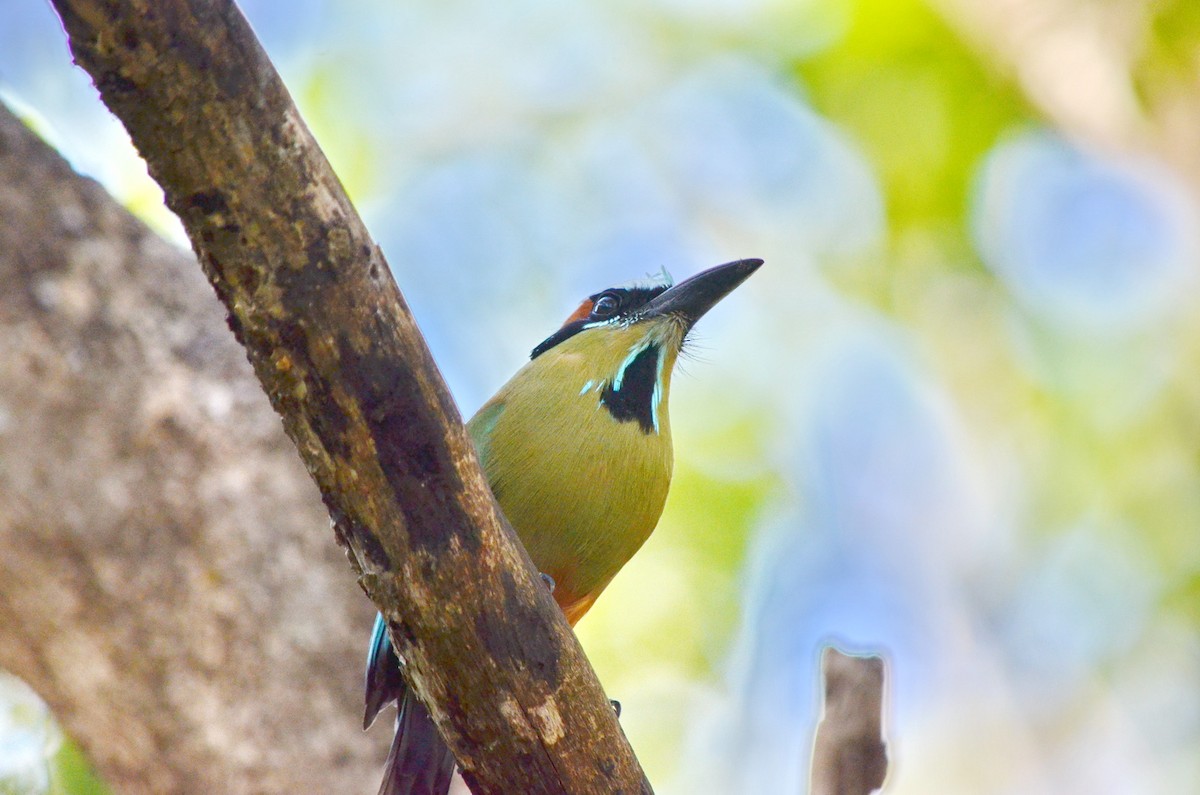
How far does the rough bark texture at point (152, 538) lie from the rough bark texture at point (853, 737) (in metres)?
1.75

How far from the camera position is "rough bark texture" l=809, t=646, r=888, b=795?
9.44 ft

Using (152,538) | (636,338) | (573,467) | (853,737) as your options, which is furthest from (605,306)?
(152,538)

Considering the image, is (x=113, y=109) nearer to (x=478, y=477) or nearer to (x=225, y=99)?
(x=225, y=99)

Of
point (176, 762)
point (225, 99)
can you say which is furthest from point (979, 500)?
point (225, 99)

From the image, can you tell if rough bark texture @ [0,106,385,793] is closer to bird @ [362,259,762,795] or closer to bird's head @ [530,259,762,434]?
bird @ [362,259,762,795]

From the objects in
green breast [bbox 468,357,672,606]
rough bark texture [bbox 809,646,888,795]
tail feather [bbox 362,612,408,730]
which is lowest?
rough bark texture [bbox 809,646,888,795]

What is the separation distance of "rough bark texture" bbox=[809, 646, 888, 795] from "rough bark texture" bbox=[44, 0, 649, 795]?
708mm

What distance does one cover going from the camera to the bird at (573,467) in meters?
3.10

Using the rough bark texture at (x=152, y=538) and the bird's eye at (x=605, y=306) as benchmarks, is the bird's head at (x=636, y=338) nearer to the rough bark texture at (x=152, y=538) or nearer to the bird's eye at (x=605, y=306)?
the bird's eye at (x=605, y=306)

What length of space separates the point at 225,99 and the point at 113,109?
17 cm

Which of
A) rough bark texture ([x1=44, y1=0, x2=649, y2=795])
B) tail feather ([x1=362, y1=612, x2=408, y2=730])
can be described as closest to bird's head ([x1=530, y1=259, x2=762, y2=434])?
tail feather ([x1=362, y1=612, x2=408, y2=730])

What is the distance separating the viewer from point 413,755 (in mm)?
3105

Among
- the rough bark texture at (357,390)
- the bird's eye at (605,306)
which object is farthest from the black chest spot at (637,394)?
the rough bark texture at (357,390)

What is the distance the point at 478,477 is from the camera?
84.5 inches
